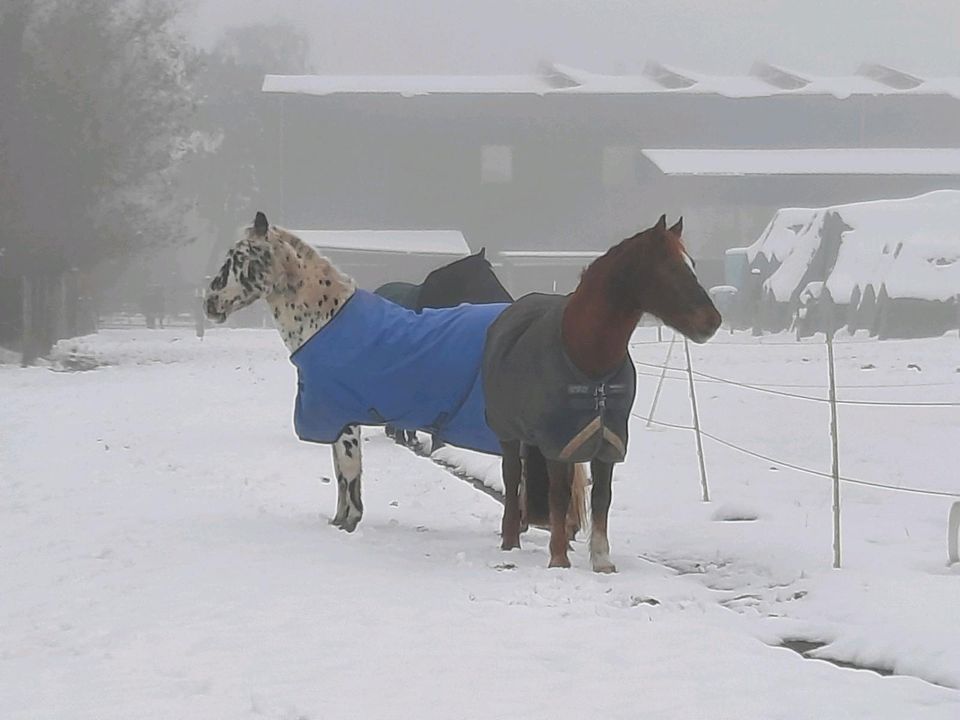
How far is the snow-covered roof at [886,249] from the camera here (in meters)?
26.0

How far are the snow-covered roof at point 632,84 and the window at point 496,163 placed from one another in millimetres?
2045

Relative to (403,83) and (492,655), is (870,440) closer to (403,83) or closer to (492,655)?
(492,655)

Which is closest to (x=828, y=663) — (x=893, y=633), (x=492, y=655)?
(x=893, y=633)

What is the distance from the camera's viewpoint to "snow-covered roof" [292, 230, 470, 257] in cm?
4134

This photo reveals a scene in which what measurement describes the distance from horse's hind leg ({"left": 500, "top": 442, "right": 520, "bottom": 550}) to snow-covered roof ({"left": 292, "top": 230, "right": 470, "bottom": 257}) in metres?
33.1

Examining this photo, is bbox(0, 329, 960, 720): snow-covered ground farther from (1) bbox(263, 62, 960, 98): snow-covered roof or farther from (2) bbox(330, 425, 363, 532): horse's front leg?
(1) bbox(263, 62, 960, 98): snow-covered roof

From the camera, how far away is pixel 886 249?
90.5ft

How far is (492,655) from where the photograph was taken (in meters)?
4.95

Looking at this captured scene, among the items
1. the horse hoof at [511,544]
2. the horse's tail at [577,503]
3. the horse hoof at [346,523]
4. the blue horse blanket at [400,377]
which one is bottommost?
the horse hoof at [346,523]

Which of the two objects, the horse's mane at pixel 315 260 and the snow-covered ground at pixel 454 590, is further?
the horse's mane at pixel 315 260

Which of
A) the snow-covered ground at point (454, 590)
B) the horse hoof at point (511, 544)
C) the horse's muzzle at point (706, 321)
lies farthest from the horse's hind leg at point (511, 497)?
the horse's muzzle at point (706, 321)

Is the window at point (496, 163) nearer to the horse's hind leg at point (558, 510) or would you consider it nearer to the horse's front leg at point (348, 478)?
the horse's front leg at point (348, 478)

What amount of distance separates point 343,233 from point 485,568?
37.5 meters

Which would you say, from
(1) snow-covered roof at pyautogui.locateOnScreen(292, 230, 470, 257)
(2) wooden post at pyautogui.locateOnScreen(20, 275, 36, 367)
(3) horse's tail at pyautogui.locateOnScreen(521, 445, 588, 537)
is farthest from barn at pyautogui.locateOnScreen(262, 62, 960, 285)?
(3) horse's tail at pyautogui.locateOnScreen(521, 445, 588, 537)
